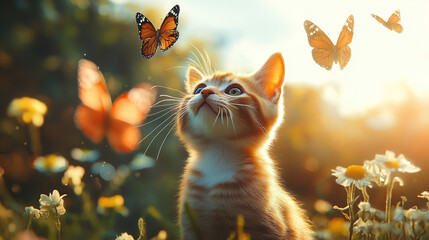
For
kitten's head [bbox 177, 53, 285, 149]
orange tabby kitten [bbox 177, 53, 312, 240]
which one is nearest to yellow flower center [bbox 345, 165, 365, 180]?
Answer: orange tabby kitten [bbox 177, 53, 312, 240]

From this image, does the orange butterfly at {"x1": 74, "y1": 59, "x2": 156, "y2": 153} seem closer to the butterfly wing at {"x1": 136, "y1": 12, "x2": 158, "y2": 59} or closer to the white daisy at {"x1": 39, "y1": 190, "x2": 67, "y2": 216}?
the butterfly wing at {"x1": 136, "y1": 12, "x2": 158, "y2": 59}

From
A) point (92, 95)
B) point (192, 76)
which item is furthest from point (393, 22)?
point (92, 95)

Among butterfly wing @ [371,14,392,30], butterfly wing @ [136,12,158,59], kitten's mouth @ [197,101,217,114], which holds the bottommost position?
kitten's mouth @ [197,101,217,114]

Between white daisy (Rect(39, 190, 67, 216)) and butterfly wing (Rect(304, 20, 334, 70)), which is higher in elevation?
butterfly wing (Rect(304, 20, 334, 70))

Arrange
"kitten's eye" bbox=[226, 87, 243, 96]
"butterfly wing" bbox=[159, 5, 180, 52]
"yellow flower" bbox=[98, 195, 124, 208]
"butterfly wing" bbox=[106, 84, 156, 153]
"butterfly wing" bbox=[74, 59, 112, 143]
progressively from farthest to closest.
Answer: "butterfly wing" bbox=[106, 84, 156, 153] → "butterfly wing" bbox=[74, 59, 112, 143] → "yellow flower" bbox=[98, 195, 124, 208] → "kitten's eye" bbox=[226, 87, 243, 96] → "butterfly wing" bbox=[159, 5, 180, 52]

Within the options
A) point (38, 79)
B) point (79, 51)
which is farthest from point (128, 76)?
point (38, 79)

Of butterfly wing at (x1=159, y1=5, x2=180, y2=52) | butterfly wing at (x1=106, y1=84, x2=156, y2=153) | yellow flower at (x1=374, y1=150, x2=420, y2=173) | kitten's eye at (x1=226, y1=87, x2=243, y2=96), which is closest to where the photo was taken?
yellow flower at (x1=374, y1=150, x2=420, y2=173)

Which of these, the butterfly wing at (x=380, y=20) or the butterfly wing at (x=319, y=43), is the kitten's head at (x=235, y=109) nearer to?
the butterfly wing at (x=319, y=43)

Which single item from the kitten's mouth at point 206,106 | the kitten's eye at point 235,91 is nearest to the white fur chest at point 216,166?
the kitten's mouth at point 206,106

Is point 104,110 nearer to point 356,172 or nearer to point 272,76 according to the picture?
point 272,76

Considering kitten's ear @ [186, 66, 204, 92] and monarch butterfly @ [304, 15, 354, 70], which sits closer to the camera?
monarch butterfly @ [304, 15, 354, 70]
